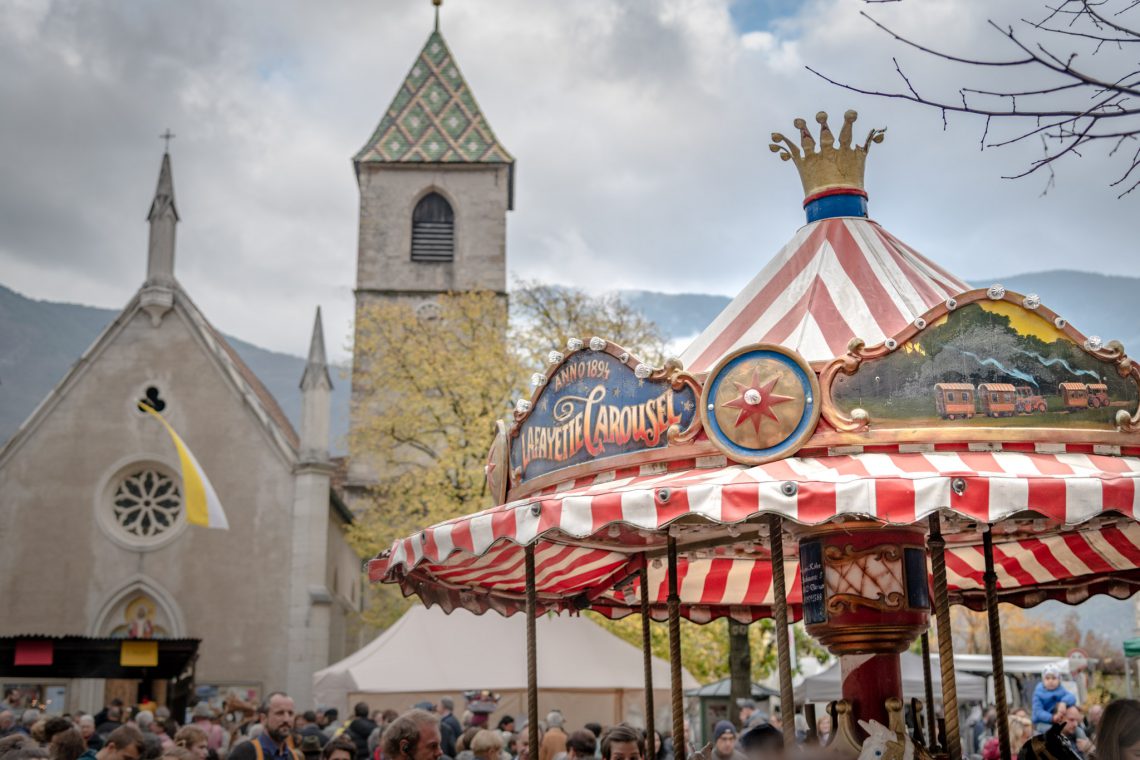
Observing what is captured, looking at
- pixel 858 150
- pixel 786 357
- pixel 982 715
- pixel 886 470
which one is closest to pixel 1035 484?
pixel 886 470

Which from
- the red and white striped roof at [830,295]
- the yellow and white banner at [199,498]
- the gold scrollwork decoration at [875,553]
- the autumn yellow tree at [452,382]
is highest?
the autumn yellow tree at [452,382]

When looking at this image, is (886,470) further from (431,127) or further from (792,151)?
(431,127)

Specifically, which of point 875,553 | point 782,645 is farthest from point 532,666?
point 875,553

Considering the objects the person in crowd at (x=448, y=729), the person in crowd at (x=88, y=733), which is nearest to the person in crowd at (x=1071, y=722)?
the person in crowd at (x=448, y=729)

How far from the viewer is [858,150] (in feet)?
27.4

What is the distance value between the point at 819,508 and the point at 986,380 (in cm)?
143

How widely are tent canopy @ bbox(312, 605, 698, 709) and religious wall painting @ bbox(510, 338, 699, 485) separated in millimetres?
9288

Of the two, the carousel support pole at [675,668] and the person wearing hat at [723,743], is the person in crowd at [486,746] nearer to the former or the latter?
the carousel support pole at [675,668]

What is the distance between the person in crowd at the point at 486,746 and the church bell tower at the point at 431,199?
1214 inches

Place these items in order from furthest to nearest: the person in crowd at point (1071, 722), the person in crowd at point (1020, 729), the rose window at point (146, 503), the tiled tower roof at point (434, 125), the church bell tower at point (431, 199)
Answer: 1. the tiled tower roof at point (434, 125)
2. the church bell tower at point (431, 199)
3. the rose window at point (146, 503)
4. the person in crowd at point (1020, 729)
5. the person in crowd at point (1071, 722)

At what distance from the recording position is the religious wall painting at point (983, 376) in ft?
20.9

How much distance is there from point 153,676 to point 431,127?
27.3 meters

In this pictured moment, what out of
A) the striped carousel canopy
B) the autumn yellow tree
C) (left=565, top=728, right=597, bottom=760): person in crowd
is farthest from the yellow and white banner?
(left=565, top=728, right=597, bottom=760): person in crowd

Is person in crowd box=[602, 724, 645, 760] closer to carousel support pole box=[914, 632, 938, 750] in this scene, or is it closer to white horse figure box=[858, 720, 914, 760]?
white horse figure box=[858, 720, 914, 760]
